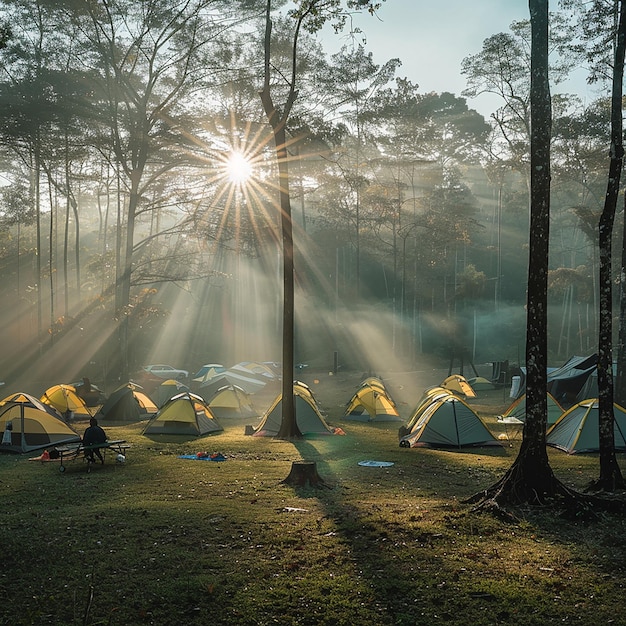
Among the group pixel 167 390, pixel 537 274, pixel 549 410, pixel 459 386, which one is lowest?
pixel 459 386

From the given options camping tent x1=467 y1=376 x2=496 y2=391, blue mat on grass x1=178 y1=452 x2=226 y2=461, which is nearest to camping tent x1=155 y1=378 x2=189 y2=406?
blue mat on grass x1=178 y1=452 x2=226 y2=461

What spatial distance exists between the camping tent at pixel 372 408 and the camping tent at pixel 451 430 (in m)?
5.80

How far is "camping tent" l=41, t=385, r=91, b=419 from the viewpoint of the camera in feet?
74.4

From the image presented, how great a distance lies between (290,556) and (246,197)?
2421 cm

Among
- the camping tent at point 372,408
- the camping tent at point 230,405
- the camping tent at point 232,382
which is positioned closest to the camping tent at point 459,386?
the camping tent at point 372,408

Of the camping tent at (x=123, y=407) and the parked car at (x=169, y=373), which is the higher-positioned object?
the camping tent at (x=123, y=407)

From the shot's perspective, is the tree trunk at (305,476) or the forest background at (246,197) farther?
the forest background at (246,197)

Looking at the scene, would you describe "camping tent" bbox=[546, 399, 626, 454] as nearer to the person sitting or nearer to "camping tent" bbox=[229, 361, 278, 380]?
the person sitting

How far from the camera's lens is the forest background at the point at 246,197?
27.4 m

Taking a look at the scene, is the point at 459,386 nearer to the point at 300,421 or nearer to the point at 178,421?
the point at 300,421

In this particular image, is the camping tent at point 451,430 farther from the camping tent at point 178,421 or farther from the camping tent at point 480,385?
the camping tent at point 480,385

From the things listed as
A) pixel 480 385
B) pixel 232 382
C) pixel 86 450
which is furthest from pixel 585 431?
pixel 232 382

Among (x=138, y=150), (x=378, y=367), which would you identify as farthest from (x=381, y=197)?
(x=138, y=150)

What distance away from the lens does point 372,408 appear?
23.2 m
